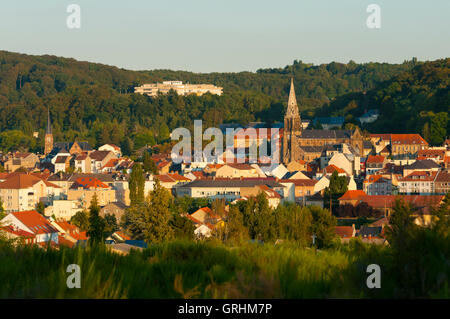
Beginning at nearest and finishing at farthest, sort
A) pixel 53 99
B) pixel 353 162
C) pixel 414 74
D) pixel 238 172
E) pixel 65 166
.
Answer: pixel 238 172 → pixel 353 162 → pixel 65 166 → pixel 414 74 → pixel 53 99

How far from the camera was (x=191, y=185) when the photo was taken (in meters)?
53.8

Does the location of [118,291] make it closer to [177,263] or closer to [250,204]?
[177,263]

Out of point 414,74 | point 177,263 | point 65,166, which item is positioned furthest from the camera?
point 414,74

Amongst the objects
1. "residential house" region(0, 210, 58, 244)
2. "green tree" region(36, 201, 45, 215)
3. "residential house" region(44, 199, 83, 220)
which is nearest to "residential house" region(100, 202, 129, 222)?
"residential house" region(44, 199, 83, 220)

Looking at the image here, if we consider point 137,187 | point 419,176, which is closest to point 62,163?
point 137,187

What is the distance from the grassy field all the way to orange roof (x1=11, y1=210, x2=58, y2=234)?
2469cm

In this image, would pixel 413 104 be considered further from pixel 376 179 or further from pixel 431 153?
pixel 376 179

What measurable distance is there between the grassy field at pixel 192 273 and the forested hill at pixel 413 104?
72148mm

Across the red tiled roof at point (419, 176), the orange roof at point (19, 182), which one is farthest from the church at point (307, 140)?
the orange roof at point (19, 182)

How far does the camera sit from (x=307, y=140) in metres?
85.4

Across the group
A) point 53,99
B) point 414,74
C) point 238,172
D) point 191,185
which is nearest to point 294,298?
point 191,185

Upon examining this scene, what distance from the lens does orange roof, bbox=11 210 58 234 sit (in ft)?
103

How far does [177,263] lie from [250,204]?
25.3m

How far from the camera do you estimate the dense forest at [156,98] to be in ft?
324
